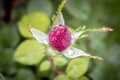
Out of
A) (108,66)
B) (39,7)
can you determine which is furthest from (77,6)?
(108,66)

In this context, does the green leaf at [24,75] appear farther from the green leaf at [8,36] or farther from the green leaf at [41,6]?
the green leaf at [41,6]

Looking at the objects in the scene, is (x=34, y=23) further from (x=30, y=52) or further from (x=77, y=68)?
(x=77, y=68)

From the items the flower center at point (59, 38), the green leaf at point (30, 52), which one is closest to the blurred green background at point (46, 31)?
the green leaf at point (30, 52)

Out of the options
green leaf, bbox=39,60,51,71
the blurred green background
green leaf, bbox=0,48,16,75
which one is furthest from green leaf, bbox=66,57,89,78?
green leaf, bbox=0,48,16,75

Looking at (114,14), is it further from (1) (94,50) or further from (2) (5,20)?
(2) (5,20)

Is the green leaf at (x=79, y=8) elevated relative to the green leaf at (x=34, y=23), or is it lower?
elevated

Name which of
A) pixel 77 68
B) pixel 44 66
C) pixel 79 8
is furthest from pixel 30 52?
pixel 79 8
